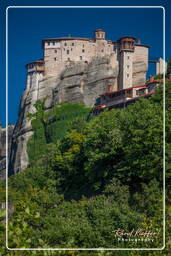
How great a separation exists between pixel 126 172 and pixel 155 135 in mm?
2042

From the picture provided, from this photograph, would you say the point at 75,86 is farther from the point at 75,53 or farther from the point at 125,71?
the point at 125,71

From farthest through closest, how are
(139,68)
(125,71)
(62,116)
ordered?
1. (125,71)
2. (62,116)
3. (139,68)

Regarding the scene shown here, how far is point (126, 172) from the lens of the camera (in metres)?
20.3

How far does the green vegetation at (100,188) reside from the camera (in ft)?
39.0

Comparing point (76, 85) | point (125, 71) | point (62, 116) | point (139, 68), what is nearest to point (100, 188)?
point (62, 116)

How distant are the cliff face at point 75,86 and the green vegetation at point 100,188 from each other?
1341 centimetres

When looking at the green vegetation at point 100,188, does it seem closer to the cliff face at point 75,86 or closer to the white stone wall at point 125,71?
the cliff face at point 75,86

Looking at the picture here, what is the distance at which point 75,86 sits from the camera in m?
48.2

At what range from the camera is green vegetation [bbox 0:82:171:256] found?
1188cm

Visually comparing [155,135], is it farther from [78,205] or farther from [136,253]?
[136,253]

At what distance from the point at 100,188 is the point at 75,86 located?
1028 inches

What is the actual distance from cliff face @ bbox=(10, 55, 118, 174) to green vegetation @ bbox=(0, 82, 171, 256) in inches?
528

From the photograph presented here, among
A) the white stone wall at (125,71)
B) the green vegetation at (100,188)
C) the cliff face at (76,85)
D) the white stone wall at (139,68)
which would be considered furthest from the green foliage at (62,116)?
the green vegetation at (100,188)

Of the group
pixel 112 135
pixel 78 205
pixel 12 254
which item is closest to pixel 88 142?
pixel 112 135
